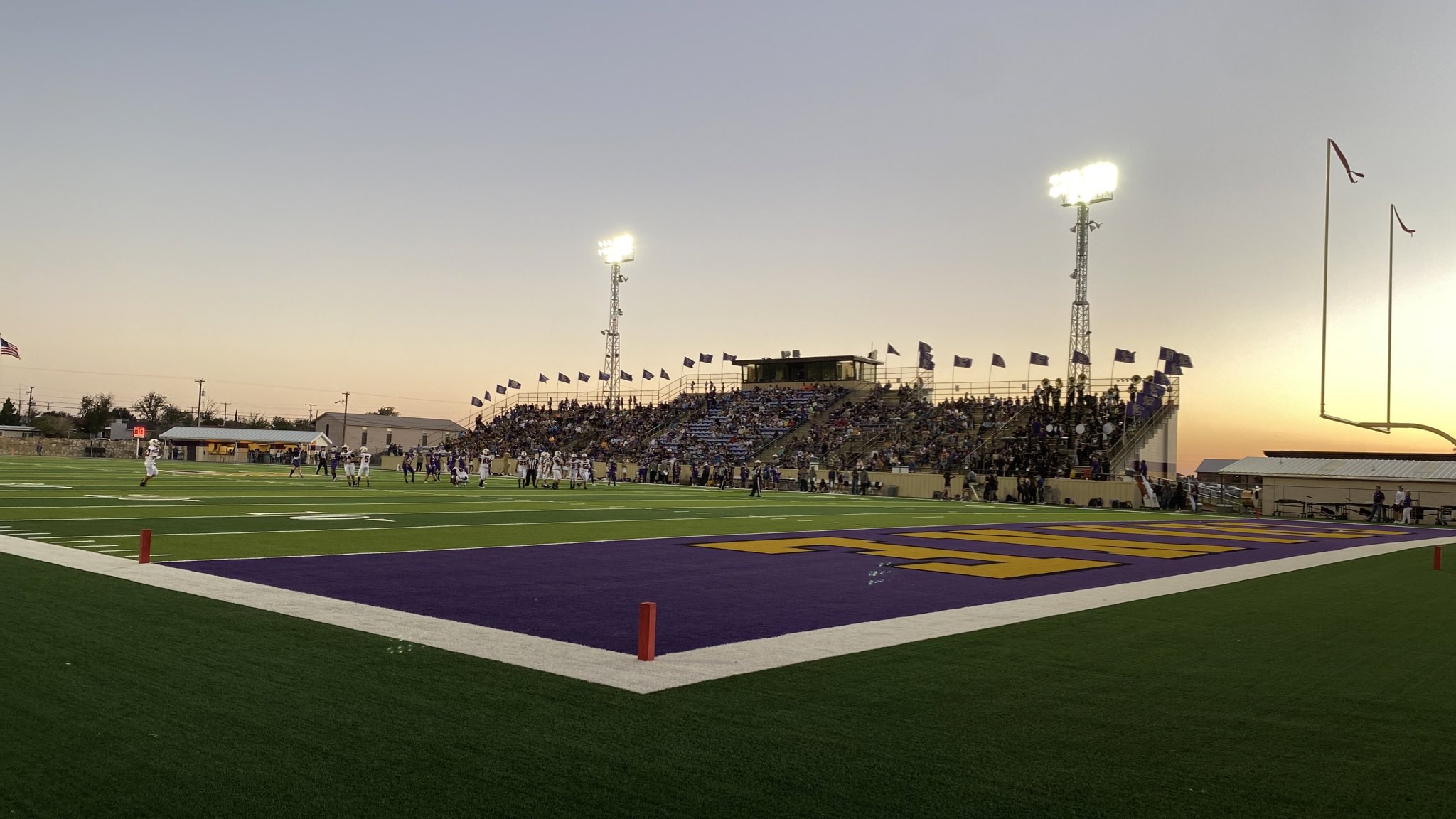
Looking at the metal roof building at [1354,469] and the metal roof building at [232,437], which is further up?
the metal roof building at [1354,469]

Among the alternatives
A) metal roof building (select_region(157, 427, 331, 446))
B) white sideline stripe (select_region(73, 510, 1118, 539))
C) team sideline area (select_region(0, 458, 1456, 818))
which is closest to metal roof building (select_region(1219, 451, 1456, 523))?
white sideline stripe (select_region(73, 510, 1118, 539))

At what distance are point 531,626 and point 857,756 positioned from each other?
4562 mm

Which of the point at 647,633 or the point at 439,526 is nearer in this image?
the point at 647,633

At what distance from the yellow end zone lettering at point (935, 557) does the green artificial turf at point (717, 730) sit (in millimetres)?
Answer: 6036

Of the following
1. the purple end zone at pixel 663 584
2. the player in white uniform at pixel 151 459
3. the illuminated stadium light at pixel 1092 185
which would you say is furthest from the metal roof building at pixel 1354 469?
the player in white uniform at pixel 151 459

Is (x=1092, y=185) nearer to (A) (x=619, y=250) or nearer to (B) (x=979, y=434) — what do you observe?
(B) (x=979, y=434)

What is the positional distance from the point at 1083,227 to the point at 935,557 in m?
43.0

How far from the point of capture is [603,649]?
8.27m

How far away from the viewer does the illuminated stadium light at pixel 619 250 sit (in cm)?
7706

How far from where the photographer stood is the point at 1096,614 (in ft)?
35.6

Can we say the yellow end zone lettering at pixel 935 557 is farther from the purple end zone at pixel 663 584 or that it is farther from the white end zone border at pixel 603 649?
the white end zone border at pixel 603 649

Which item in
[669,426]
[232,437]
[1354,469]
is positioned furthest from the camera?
[232,437]

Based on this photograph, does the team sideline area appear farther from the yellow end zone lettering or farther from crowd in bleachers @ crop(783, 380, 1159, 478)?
crowd in bleachers @ crop(783, 380, 1159, 478)

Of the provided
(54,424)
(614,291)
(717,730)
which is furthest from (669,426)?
(54,424)
